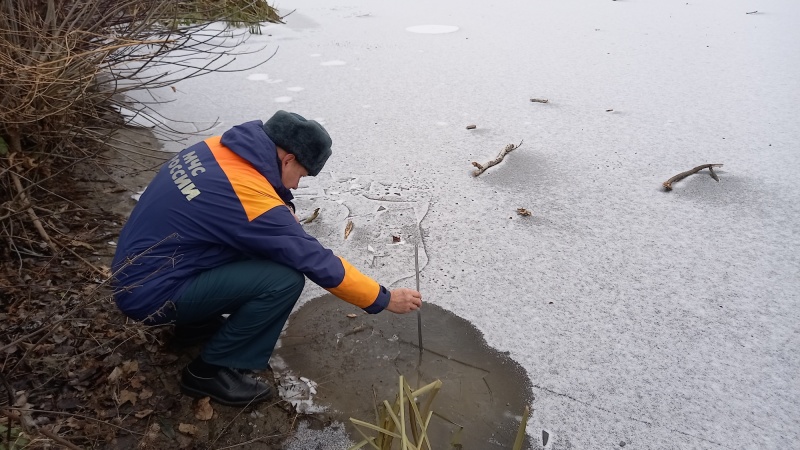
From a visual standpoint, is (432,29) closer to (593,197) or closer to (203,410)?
(593,197)

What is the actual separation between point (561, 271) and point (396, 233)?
2.60 ft

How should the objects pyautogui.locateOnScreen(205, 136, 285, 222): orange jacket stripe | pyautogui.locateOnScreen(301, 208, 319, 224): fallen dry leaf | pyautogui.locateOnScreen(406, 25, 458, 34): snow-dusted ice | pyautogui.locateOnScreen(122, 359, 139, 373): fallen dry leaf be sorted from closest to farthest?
pyautogui.locateOnScreen(205, 136, 285, 222): orange jacket stripe → pyautogui.locateOnScreen(122, 359, 139, 373): fallen dry leaf → pyautogui.locateOnScreen(301, 208, 319, 224): fallen dry leaf → pyautogui.locateOnScreen(406, 25, 458, 34): snow-dusted ice

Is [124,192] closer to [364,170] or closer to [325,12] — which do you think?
[364,170]

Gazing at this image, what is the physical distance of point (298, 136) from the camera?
1825 millimetres

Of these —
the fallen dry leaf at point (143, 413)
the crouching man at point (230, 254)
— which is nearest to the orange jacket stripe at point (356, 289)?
the crouching man at point (230, 254)

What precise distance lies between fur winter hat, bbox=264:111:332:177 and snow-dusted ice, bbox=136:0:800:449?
78cm

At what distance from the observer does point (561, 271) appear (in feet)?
8.29

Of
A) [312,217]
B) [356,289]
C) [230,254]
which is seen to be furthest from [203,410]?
[312,217]

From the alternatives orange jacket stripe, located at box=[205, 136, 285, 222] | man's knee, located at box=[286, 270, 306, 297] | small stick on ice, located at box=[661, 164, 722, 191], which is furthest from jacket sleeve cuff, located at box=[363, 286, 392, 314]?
small stick on ice, located at box=[661, 164, 722, 191]

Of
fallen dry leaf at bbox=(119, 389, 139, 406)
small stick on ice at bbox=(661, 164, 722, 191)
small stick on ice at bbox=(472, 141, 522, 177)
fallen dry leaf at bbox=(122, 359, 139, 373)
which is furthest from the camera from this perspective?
small stick on ice at bbox=(472, 141, 522, 177)

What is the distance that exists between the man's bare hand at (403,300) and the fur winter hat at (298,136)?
50 cm

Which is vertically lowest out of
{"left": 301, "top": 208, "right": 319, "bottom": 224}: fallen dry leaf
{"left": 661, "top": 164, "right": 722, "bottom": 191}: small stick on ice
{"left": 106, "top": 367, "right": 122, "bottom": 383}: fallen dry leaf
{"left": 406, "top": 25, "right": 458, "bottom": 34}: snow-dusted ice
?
{"left": 406, "top": 25, "right": 458, "bottom": 34}: snow-dusted ice

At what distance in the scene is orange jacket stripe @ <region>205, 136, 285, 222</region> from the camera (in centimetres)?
171

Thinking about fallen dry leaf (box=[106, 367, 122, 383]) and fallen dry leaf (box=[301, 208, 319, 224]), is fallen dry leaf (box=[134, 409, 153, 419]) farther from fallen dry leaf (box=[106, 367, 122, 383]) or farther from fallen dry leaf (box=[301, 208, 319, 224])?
fallen dry leaf (box=[301, 208, 319, 224])
